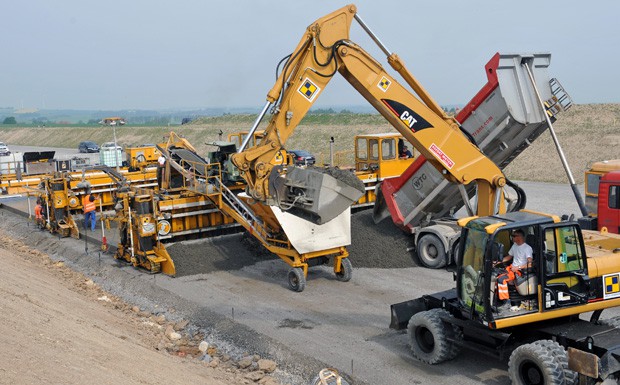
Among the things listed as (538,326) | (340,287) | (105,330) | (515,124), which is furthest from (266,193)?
(538,326)

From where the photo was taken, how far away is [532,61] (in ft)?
44.0

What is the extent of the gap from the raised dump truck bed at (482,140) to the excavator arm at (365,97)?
1405mm

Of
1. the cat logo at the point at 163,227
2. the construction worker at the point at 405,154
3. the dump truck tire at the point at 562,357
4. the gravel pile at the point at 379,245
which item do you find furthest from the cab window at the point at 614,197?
the cat logo at the point at 163,227

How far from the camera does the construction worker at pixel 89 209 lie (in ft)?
62.4

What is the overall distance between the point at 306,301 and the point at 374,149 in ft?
20.6

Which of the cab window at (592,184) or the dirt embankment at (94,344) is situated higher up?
the cab window at (592,184)

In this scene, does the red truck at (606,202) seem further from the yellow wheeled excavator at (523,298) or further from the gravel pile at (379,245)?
the yellow wheeled excavator at (523,298)

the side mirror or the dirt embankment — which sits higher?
the side mirror

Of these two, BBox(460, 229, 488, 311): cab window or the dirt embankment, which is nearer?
the dirt embankment

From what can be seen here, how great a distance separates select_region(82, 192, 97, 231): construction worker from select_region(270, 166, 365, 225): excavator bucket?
8139mm

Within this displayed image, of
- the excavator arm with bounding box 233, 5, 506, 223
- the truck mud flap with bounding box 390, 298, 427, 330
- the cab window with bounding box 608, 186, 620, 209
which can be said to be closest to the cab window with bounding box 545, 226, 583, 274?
the truck mud flap with bounding box 390, 298, 427, 330

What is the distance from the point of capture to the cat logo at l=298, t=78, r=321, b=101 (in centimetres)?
1304

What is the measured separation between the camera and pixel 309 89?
42.9 ft

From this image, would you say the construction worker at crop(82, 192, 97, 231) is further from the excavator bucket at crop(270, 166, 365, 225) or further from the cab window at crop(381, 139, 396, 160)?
the cab window at crop(381, 139, 396, 160)
